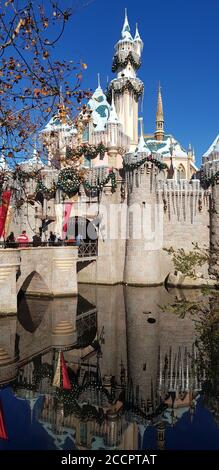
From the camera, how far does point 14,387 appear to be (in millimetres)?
10422

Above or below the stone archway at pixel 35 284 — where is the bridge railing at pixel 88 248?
above

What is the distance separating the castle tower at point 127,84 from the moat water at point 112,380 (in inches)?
917

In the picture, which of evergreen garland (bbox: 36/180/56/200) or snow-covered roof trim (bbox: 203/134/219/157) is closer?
snow-covered roof trim (bbox: 203/134/219/157)

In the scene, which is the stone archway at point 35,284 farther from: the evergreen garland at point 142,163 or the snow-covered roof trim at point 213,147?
the snow-covered roof trim at point 213,147

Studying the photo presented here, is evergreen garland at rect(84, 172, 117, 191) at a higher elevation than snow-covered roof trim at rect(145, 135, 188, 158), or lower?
lower

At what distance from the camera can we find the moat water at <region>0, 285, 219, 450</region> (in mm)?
8117

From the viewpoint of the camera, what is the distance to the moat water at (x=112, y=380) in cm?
812

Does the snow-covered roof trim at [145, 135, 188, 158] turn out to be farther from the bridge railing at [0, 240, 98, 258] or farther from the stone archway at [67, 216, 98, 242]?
the bridge railing at [0, 240, 98, 258]

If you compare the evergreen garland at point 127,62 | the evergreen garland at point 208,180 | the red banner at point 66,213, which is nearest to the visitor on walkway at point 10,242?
the red banner at point 66,213

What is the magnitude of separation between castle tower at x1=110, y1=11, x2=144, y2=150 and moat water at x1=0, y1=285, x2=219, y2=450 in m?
23.3

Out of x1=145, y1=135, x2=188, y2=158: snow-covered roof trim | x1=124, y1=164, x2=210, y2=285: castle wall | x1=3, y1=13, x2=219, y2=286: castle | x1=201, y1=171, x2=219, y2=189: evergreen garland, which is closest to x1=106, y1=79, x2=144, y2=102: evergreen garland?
x1=3, y1=13, x2=219, y2=286: castle
